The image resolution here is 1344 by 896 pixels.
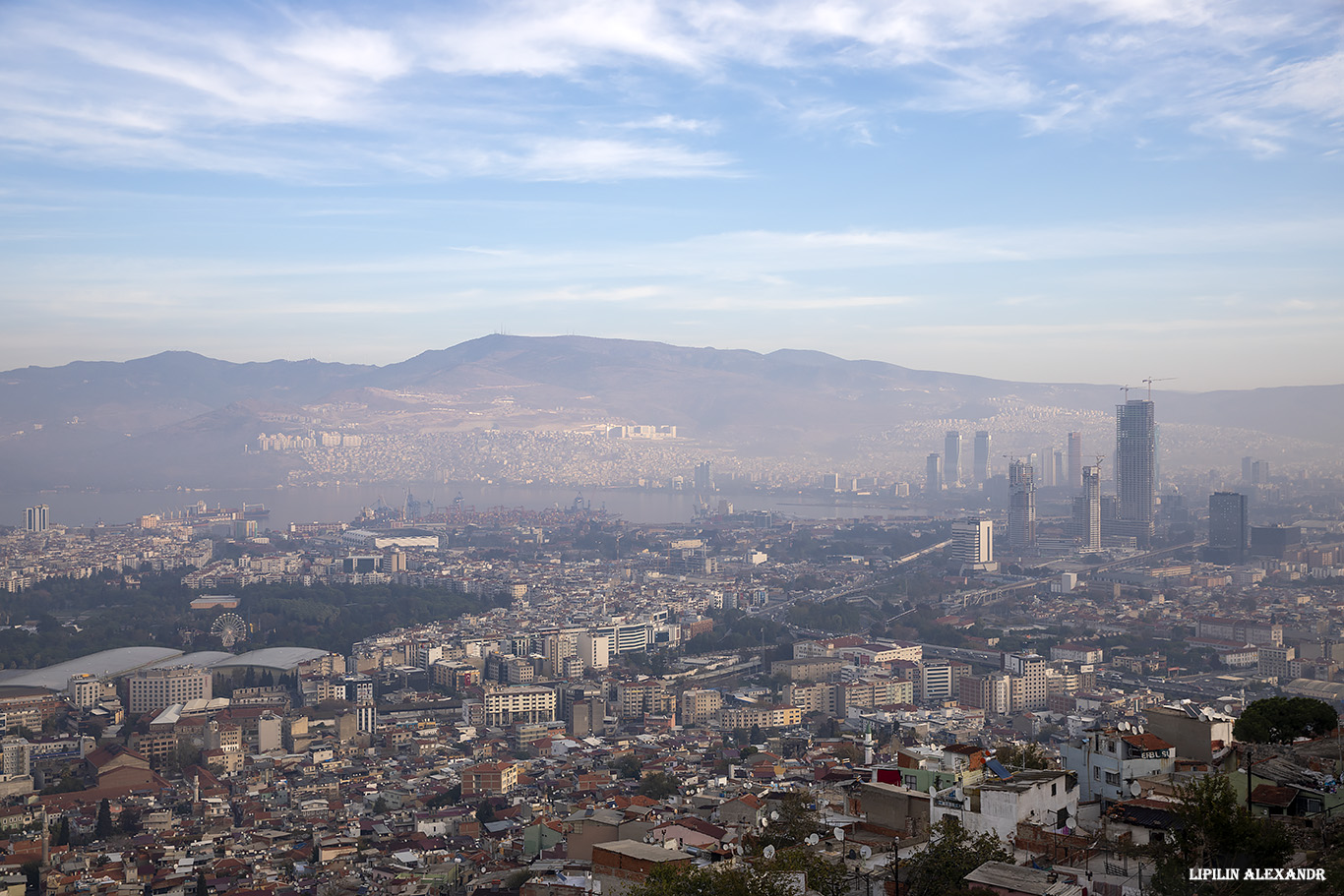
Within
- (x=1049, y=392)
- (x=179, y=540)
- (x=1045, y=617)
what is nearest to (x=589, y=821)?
(x=1045, y=617)

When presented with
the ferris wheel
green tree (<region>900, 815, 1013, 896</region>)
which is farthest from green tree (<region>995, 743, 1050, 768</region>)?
the ferris wheel

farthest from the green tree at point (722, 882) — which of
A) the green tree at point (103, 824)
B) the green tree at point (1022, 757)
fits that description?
the green tree at point (103, 824)

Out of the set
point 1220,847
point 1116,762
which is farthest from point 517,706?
point 1220,847

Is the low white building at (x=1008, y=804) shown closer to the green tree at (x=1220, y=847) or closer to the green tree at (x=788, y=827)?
the green tree at (x=788, y=827)

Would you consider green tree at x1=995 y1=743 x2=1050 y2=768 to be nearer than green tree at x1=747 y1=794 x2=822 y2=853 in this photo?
No

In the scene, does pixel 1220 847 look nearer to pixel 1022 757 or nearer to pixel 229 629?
pixel 1022 757

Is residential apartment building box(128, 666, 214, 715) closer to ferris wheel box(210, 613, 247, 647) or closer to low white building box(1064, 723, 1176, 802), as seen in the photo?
ferris wheel box(210, 613, 247, 647)
